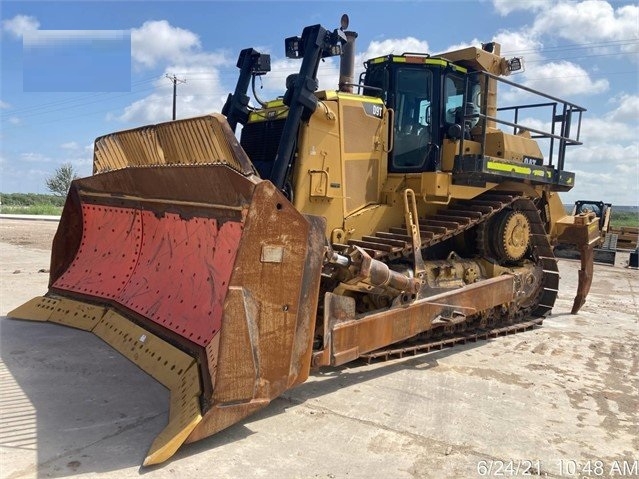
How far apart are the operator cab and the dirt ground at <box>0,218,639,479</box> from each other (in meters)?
2.21

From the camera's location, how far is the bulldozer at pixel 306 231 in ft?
11.5

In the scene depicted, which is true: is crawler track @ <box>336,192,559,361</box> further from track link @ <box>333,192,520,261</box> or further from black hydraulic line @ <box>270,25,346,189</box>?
black hydraulic line @ <box>270,25,346,189</box>

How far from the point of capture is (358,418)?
3898mm

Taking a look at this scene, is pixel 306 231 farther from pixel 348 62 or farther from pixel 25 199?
pixel 25 199

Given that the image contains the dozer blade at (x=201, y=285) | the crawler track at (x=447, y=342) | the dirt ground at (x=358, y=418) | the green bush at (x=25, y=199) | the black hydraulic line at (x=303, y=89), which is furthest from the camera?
the green bush at (x=25, y=199)

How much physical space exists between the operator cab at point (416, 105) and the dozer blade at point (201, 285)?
2576 millimetres

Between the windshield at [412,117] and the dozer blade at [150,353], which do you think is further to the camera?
the windshield at [412,117]

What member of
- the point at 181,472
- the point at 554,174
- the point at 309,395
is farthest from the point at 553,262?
the point at 181,472

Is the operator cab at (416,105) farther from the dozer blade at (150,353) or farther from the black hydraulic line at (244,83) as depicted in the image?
the dozer blade at (150,353)

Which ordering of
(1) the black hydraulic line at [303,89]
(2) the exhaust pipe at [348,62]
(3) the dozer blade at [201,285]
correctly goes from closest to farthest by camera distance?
(3) the dozer blade at [201,285], (1) the black hydraulic line at [303,89], (2) the exhaust pipe at [348,62]

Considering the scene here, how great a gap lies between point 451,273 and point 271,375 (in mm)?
3108

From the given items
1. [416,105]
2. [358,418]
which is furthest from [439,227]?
[358,418]

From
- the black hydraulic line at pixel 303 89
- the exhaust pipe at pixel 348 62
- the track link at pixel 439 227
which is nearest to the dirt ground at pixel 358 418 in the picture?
the track link at pixel 439 227

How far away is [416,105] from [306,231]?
3102 millimetres
